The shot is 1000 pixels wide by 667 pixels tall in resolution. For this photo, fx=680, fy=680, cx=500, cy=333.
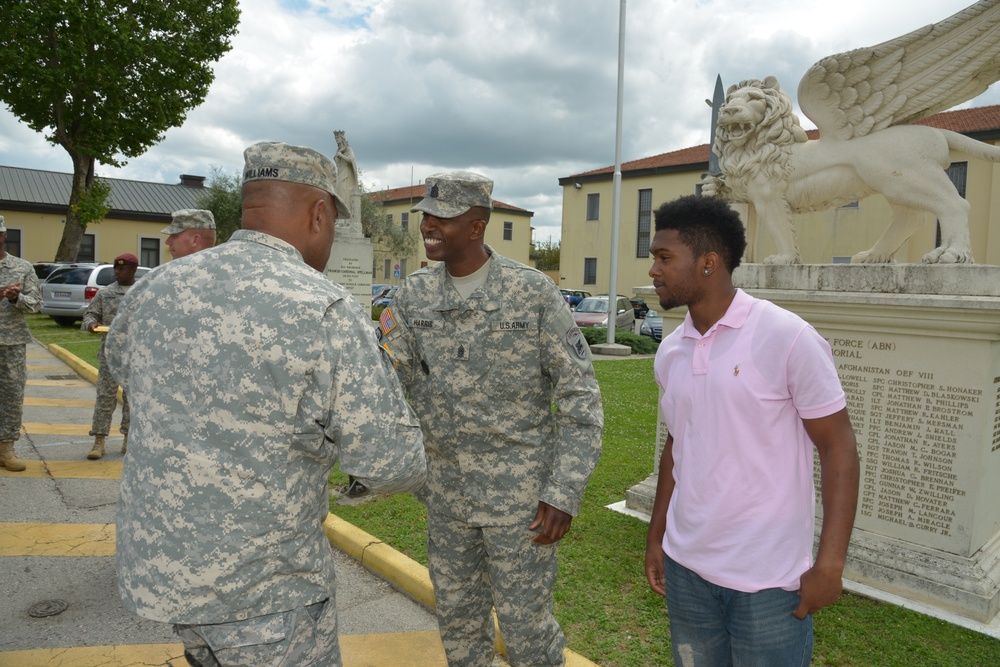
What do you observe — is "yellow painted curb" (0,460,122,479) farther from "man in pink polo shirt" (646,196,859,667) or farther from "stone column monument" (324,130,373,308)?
"man in pink polo shirt" (646,196,859,667)

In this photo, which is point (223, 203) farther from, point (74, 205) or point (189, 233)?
point (189, 233)

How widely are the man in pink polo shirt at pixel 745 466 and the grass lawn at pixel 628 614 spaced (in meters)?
1.41

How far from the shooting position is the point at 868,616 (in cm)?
355

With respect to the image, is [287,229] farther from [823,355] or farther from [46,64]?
[46,64]

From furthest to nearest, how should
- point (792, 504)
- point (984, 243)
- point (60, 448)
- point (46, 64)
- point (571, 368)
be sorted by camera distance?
point (984, 243) < point (46, 64) < point (60, 448) < point (571, 368) < point (792, 504)

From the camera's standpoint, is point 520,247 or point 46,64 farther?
point 520,247

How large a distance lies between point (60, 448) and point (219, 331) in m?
6.56

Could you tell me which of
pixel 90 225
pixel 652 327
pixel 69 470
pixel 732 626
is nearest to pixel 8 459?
pixel 69 470

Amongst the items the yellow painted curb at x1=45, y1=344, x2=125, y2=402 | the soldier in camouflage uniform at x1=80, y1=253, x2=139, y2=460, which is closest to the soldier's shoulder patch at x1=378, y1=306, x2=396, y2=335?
the soldier in camouflage uniform at x1=80, y1=253, x2=139, y2=460

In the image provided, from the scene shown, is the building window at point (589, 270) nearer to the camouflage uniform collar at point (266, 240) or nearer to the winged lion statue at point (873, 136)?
the winged lion statue at point (873, 136)

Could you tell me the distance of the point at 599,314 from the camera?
69.9ft

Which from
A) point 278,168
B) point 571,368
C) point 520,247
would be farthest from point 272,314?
point 520,247

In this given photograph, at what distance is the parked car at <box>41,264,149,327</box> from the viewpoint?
17531 millimetres

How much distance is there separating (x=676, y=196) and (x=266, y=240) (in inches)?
818
